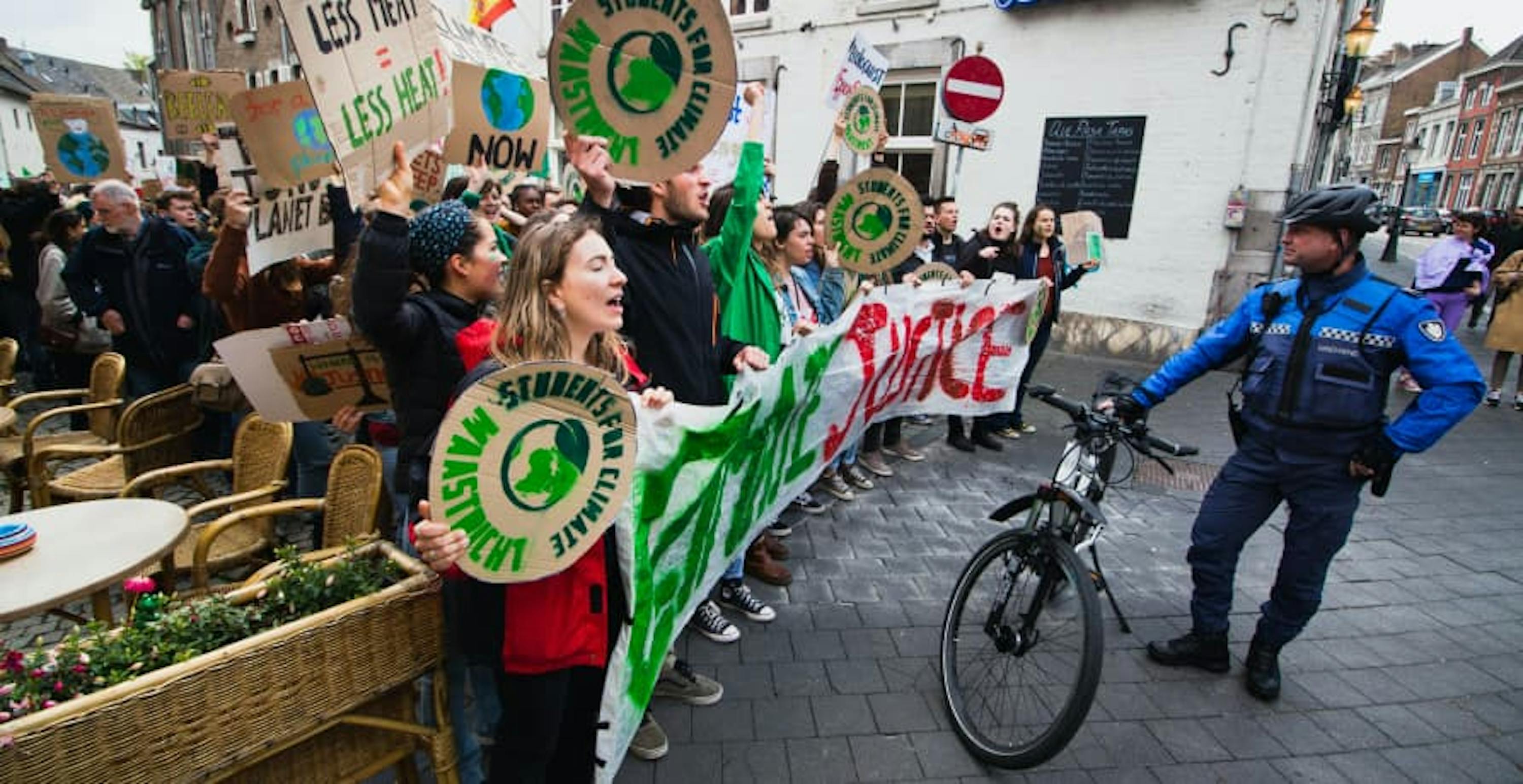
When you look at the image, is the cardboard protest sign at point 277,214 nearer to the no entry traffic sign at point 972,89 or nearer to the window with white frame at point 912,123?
the no entry traffic sign at point 972,89

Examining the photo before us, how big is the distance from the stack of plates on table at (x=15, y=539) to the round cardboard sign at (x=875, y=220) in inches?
160

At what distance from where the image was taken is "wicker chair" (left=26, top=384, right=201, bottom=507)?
3.86 meters

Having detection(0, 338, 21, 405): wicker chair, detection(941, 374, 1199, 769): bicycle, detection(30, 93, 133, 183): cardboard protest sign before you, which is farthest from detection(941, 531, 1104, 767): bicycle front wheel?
detection(30, 93, 133, 183): cardboard protest sign

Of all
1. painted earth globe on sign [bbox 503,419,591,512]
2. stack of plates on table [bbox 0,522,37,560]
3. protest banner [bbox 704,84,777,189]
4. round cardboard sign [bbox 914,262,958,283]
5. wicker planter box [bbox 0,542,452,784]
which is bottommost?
stack of plates on table [bbox 0,522,37,560]

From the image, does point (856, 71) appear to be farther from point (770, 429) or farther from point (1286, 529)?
point (1286, 529)

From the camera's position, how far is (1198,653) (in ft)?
10.9

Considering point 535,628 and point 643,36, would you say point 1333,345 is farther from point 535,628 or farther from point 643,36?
point 535,628

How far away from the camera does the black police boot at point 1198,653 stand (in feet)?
10.9

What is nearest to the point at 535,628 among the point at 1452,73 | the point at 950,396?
the point at 950,396

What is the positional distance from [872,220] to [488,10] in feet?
16.1

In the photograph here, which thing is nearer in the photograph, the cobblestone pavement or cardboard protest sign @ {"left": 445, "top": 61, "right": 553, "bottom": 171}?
the cobblestone pavement

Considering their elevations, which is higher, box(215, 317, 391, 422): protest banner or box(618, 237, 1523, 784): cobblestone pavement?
box(215, 317, 391, 422): protest banner

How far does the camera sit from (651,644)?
89.7 inches

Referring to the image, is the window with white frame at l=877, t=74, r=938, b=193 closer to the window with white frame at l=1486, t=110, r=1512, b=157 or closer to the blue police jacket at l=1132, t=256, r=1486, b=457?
the blue police jacket at l=1132, t=256, r=1486, b=457
